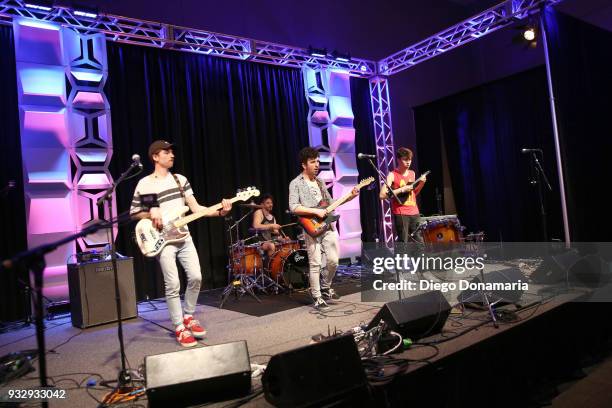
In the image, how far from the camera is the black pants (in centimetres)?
681

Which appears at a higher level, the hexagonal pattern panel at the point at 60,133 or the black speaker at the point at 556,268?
the hexagonal pattern panel at the point at 60,133

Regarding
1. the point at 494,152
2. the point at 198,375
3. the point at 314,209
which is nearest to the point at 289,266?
the point at 314,209

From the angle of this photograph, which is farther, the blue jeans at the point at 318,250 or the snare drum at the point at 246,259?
the snare drum at the point at 246,259

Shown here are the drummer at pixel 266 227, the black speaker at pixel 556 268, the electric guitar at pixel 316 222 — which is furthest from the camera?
the drummer at pixel 266 227

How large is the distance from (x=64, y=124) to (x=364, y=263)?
624 centimetres

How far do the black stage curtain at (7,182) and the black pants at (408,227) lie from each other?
566cm

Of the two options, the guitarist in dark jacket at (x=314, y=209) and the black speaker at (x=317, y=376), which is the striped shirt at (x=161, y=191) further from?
the black speaker at (x=317, y=376)

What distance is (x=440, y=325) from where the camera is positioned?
150 inches

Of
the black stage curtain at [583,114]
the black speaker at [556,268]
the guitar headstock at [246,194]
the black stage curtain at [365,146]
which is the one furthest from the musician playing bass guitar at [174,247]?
the black stage curtain at [365,146]

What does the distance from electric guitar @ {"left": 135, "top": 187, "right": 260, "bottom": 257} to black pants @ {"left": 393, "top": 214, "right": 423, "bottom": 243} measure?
10.9 feet

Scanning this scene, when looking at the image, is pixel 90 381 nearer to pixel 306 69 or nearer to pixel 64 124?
pixel 64 124

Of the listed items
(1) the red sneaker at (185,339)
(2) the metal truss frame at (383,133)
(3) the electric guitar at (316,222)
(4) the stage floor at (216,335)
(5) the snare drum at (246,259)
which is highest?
(2) the metal truss frame at (383,133)

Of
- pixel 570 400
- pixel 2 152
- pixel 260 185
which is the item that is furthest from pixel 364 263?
pixel 2 152

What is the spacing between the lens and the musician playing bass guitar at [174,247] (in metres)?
4.41
